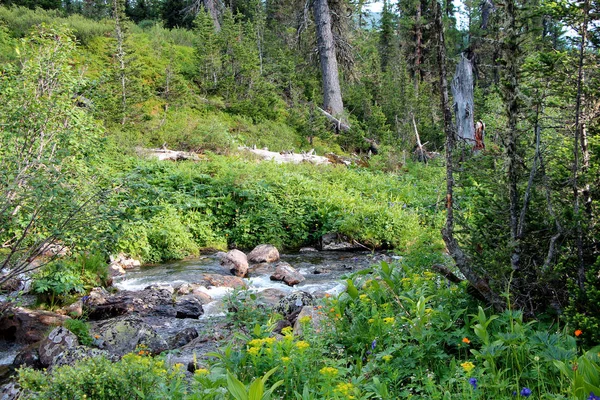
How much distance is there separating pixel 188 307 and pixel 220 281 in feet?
4.89

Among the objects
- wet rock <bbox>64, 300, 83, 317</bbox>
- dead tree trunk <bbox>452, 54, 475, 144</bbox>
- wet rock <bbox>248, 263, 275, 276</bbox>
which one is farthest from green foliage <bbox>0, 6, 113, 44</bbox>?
wet rock <bbox>64, 300, 83, 317</bbox>

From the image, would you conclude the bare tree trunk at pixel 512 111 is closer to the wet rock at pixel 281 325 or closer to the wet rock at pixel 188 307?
the wet rock at pixel 281 325

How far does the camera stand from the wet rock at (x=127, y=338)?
574cm

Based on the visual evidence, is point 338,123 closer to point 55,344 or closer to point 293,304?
point 293,304

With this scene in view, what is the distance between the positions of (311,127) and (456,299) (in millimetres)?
17327

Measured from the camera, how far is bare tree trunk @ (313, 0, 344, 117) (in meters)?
23.5

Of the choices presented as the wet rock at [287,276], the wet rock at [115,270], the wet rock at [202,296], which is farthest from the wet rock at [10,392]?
the wet rock at [287,276]

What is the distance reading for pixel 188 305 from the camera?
24.7 feet

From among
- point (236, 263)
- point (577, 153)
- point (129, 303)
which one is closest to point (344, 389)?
point (577, 153)

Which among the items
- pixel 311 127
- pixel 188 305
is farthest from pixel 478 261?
pixel 311 127

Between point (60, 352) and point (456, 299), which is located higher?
point (456, 299)

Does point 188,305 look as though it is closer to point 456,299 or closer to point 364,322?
point 364,322

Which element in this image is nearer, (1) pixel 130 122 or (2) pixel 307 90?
(1) pixel 130 122

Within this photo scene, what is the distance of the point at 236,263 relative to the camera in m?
9.81
